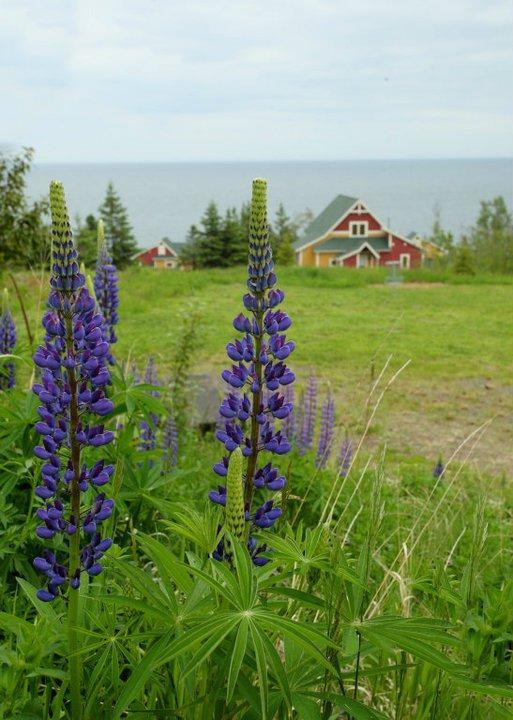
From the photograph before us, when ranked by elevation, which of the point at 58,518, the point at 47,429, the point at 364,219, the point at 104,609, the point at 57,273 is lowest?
the point at 104,609

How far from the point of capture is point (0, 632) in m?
2.63

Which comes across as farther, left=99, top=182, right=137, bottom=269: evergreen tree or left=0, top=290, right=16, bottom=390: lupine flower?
left=99, top=182, right=137, bottom=269: evergreen tree

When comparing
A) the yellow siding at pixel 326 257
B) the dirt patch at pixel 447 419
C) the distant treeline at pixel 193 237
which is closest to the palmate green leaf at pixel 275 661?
the dirt patch at pixel 447 419

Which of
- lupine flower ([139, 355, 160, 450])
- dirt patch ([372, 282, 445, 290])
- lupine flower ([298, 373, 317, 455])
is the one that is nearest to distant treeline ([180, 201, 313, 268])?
dirt patch ([372, 282, 445, 290])

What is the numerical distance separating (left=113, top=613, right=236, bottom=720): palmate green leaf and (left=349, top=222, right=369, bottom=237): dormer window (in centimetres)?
3928

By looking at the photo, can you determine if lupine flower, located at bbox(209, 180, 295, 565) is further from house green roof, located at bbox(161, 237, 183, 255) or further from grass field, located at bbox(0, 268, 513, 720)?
house green roof, located at bbox(161, 237, 183, 255)

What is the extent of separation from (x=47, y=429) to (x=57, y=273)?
36 cm

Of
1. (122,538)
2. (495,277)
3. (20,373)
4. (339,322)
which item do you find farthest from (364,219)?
(122,538)

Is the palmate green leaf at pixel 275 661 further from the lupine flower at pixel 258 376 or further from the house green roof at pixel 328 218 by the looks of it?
the house green roof at pixel 328 218

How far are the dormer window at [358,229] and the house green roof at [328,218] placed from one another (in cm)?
82

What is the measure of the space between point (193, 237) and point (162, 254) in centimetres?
1617

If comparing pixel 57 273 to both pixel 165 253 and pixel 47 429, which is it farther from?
pixel 165 253

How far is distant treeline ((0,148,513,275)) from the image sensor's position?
46.2 feet

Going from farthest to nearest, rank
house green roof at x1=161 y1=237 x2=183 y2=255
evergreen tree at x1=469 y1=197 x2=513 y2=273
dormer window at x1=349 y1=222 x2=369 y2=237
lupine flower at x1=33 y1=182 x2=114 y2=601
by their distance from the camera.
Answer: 1. house green roof at x1=161 y1=237 x2=183 y2=255
2. dormer window at x1=349 y1=222 x2=369 y2=237
3. evergreen tree at x1=469 y1=197 x2=513 y2=273
4. lupine flower at x1=33 y1=182 x2=114 y2=601
